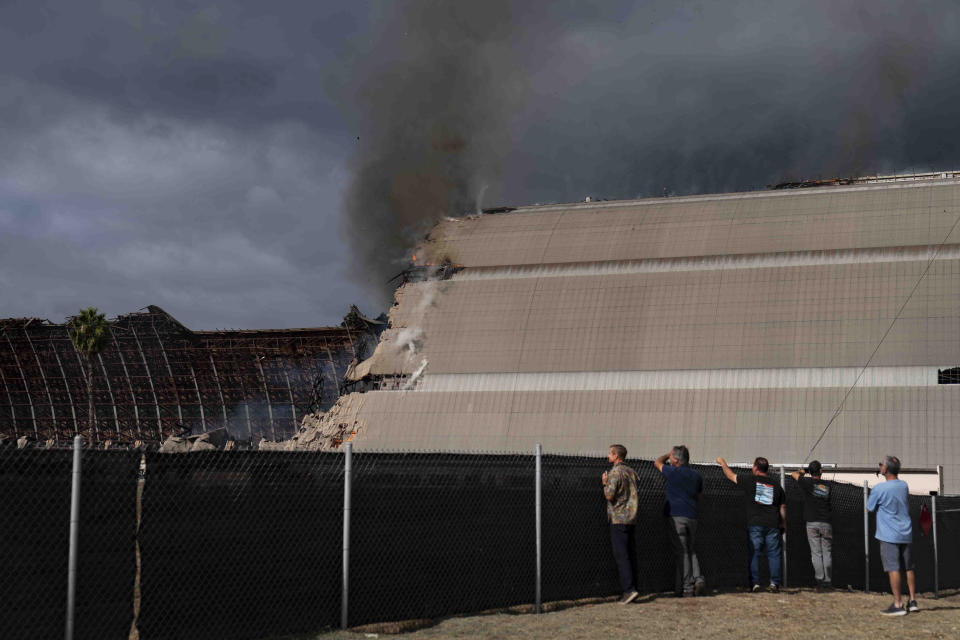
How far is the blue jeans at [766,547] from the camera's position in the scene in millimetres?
15086

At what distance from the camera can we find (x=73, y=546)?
8594 millimetres

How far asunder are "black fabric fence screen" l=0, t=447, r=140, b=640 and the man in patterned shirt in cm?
628

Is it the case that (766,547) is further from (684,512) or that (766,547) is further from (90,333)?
(90,333)

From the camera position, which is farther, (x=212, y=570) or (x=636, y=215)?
(x=636, y=215)

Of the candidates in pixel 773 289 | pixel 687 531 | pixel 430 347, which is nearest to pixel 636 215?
pixel 773 289

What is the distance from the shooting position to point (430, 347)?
45562 mm

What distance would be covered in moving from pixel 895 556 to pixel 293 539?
831 cm

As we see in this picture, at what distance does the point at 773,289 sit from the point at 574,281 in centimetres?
899

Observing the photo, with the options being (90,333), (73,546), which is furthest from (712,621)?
(90,333)

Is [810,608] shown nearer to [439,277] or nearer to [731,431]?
[731,431]

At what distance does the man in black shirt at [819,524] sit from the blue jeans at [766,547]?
3.39ft

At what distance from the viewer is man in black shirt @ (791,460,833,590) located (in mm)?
15773

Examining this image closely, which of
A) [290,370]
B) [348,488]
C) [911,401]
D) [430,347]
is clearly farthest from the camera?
[290,370]

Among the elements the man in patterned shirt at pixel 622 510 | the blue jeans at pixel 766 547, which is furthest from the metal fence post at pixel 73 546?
the blue jeans at pixel 766 547
